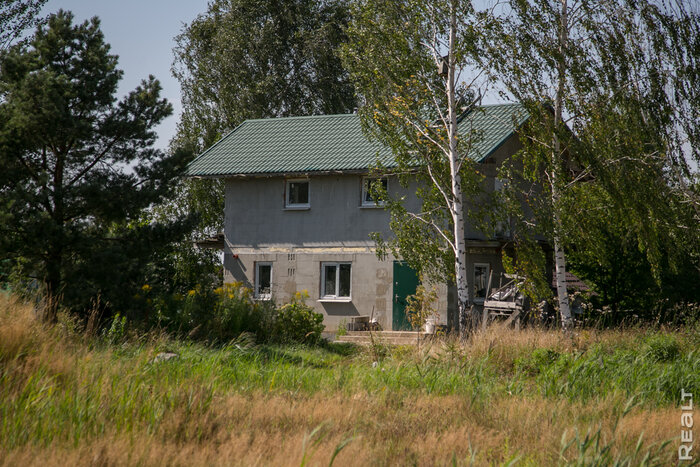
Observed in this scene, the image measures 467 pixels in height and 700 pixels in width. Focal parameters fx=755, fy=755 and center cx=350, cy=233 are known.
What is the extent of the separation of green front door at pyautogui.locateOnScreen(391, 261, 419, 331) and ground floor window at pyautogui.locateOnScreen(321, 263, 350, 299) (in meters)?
→ 1.90

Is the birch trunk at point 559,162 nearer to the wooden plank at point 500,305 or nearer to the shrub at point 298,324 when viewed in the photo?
the wooden plank at point 500,305

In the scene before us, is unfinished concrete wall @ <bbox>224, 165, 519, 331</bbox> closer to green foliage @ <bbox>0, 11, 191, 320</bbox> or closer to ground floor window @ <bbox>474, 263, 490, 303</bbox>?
ground floor window @ <bbox>474, 263, 490, 303</bbox>

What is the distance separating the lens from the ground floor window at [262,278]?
1055 inches

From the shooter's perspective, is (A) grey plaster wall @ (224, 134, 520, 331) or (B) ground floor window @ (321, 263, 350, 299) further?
(B) ground floor window @ (321, 263, 350, 299)

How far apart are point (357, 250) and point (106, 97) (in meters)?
10.9

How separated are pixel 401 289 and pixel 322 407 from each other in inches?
647

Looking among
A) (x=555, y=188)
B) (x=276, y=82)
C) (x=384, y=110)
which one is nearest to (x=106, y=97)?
(x=384, y=110)

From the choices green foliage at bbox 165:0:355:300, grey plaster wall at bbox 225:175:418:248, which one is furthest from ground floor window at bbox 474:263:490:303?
green foliage at bbox 165:0:355:300

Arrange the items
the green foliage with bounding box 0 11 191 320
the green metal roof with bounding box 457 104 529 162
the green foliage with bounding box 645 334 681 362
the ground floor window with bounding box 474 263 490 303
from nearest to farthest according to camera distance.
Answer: the green foliage with bounding box 645 334 681 362 → the green foliage with bounding box 0 11 191 320 → the green metal roof with bounding box 457 104 529 162 → the ground floor window with bounding box 474 263 490 303

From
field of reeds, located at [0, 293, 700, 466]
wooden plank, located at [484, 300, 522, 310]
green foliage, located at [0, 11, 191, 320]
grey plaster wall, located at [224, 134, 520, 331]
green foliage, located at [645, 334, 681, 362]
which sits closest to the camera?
field of reeds, located at [0, 293, 700, 466]

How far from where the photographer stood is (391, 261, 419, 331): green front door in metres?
24.1

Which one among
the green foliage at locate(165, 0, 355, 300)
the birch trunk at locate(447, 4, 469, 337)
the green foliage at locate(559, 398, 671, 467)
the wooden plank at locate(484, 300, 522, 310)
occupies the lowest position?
the green foliage at locate(559, 398, 671, 467)

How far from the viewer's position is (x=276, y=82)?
3653 centimetres

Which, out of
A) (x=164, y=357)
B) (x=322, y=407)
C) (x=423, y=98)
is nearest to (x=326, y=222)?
(x=423, y=98)
